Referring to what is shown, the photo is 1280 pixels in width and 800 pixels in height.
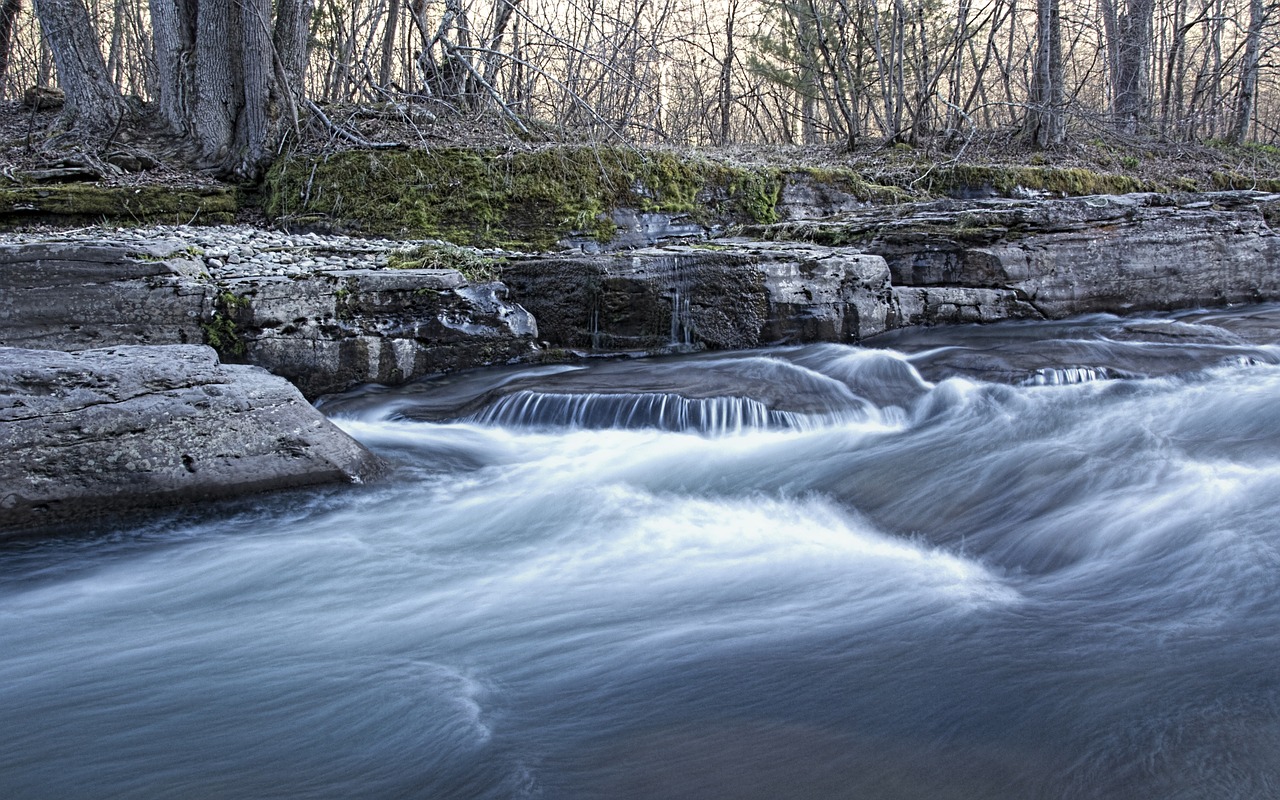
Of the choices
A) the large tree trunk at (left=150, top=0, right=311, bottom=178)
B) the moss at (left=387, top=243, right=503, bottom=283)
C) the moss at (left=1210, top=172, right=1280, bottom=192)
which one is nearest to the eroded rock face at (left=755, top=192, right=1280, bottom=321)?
the moss at (left=387, top=243, right=503, bottom=283)

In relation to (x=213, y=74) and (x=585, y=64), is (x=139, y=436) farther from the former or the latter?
(x=585, y=64)

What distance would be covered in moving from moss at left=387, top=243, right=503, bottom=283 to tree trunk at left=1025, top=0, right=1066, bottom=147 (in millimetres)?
8190

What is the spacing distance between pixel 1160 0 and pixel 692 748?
1827 cm

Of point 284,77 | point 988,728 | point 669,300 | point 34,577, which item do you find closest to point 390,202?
point 284,77

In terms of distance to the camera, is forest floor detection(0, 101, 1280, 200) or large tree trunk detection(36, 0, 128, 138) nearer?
forest floor detection(0, 101, 1280, 200)

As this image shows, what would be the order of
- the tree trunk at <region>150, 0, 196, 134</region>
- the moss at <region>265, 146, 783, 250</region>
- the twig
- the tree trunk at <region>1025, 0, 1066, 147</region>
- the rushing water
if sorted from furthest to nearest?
the tree trunk at <region>1025, 0, 1066, 147</region>, the tree trunk at <region>150, 0, 196, 134</region>, the twig, the moss at <region>265, 146, 783, 250</region>, the rushing water

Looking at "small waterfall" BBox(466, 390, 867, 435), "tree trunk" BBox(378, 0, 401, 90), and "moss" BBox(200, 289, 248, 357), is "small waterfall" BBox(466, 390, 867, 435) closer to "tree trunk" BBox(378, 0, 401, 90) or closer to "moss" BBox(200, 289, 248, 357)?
"moss" BBox(200, 289, 248, 357)

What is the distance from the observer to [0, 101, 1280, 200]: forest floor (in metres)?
8.90

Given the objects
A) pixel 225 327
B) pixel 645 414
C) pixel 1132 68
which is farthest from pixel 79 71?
pixel 1132 68

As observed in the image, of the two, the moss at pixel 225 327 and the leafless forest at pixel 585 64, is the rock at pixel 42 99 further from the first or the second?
the moss at pixel 225 327

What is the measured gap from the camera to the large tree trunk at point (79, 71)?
963 cm

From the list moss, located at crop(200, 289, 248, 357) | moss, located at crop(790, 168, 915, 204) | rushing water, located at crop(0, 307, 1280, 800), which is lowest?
rushing water, located at crop(0, 307, 1280, 800)

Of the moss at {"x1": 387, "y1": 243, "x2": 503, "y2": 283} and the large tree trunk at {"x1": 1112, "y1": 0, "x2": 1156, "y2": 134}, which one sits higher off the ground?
the large tree trunk at {"x1": 1112, "y1": 0, "x2": 1156, "y2": 134}

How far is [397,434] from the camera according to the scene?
18.0 feet
